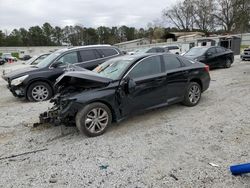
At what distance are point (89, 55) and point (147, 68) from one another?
3905 millimetres

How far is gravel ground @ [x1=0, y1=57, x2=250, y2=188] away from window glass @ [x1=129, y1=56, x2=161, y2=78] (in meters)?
1.03

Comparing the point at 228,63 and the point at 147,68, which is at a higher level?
the point at 147,68

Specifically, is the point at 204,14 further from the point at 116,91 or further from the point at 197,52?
the point at 116,91

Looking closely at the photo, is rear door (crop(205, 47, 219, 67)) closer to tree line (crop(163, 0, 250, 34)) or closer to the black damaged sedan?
the black damaged sedan

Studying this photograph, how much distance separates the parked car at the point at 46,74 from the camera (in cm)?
751

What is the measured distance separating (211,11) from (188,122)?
6525 cm

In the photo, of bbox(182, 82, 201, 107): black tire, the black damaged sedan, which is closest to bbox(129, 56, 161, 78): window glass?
the black damaged sedan

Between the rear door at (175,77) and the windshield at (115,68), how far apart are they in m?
1.04

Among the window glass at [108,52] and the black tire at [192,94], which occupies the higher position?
the window glass at [108,52]

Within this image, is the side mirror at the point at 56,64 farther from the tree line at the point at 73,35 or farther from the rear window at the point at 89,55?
the tree line at the point at 73,35

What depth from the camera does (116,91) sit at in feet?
15.4

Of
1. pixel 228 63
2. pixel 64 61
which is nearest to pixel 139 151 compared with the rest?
pixel 64 61

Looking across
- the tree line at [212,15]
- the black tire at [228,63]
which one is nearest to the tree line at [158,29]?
the tree line at [212,15]

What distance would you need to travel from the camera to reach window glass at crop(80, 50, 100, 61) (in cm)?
855
